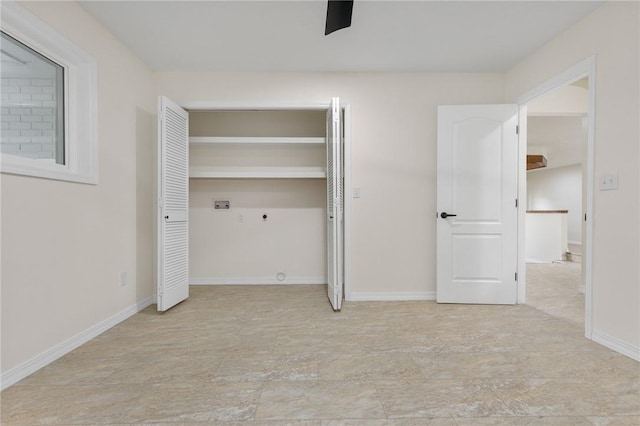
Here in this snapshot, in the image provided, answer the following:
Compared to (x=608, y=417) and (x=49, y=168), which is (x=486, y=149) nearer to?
(x=608, y=417)

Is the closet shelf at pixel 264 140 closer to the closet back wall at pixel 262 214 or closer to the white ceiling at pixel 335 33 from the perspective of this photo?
the closet back wall at pixel 262 214

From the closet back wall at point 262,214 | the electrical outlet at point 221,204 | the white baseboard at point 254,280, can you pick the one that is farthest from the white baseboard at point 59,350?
the electrical outlet at point 221,204

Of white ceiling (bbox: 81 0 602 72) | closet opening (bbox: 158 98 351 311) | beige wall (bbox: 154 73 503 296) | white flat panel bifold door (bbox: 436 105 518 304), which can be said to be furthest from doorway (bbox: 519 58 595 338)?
closet opening (bbox: 158 98 351 311)

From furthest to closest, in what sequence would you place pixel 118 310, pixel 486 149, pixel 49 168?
pixel 486 149, pixel 118 310, pixel 49 168

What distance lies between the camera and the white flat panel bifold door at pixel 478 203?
10.8 feet

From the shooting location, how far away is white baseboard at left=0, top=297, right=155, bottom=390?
5.89ft

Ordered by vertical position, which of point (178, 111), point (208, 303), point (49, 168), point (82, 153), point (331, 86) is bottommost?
point (208, 303)

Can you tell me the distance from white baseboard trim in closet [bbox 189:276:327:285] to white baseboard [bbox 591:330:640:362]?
103 inches

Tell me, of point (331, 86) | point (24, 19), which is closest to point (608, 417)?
point (331, 86)

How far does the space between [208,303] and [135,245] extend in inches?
35.8

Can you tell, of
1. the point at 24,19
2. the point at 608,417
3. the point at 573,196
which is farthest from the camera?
the point at 573,196

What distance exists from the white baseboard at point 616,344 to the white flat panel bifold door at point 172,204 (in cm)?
353

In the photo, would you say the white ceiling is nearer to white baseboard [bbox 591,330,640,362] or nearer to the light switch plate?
the light switch plate

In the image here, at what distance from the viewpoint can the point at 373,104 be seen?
3508 mm
